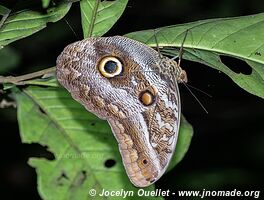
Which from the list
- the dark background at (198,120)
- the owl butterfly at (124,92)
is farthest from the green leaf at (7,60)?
the owl butterfly at (124,92)

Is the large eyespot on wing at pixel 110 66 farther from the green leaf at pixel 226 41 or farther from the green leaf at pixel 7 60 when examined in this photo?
the green leaf at pixel 7 60

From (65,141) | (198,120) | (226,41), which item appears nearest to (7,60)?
(65,141)

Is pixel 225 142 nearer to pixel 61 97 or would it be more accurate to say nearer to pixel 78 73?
pixel 61 97

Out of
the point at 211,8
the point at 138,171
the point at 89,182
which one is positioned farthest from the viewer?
the point at 211,8

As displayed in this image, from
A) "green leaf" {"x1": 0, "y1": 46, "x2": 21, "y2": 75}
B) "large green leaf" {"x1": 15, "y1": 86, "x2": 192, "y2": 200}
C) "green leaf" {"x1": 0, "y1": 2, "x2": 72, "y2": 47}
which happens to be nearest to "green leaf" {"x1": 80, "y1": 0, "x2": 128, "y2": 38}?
"green leaf" {"x1": 0, "y1": 2, "x2": 72, "y2": 47}

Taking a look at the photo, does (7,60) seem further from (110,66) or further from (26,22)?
(110,66)

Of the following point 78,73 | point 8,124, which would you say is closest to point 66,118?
point 78,73
